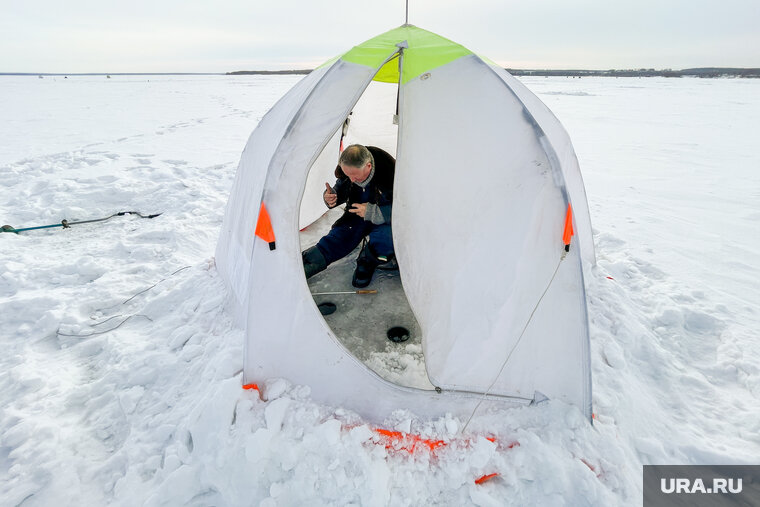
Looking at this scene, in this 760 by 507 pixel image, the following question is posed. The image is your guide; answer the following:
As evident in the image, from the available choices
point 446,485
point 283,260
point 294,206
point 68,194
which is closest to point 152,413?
point 283,260

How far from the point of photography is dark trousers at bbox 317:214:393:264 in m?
3.36

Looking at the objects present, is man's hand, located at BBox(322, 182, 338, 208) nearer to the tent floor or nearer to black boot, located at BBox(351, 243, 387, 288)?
black boot, located at BBox(351, 243, 387, 288)

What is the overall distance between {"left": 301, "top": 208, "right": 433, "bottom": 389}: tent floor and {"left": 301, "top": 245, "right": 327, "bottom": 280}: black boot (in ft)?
0.71

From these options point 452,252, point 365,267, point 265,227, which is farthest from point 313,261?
point 452,252

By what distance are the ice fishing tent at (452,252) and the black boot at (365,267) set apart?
1.16 m

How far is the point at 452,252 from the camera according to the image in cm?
219

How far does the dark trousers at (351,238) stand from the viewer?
11.0 feet

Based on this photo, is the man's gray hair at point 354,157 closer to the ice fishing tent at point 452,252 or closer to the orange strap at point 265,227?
the ice fishing tent at point 452,252

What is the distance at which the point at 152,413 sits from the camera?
2.26 meters

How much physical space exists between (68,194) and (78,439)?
505 centimetres

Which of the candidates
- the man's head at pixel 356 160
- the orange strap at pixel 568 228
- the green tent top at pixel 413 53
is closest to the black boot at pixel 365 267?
the man's head at pixel 356 160

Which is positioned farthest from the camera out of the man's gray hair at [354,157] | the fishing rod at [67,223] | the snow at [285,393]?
the fishing rod at [67,223]

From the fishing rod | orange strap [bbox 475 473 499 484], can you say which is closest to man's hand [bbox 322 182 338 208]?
orange strap [bbox 475 473 499 484]

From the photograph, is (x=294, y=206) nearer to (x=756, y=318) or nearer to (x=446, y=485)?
(x=446, y=485)
